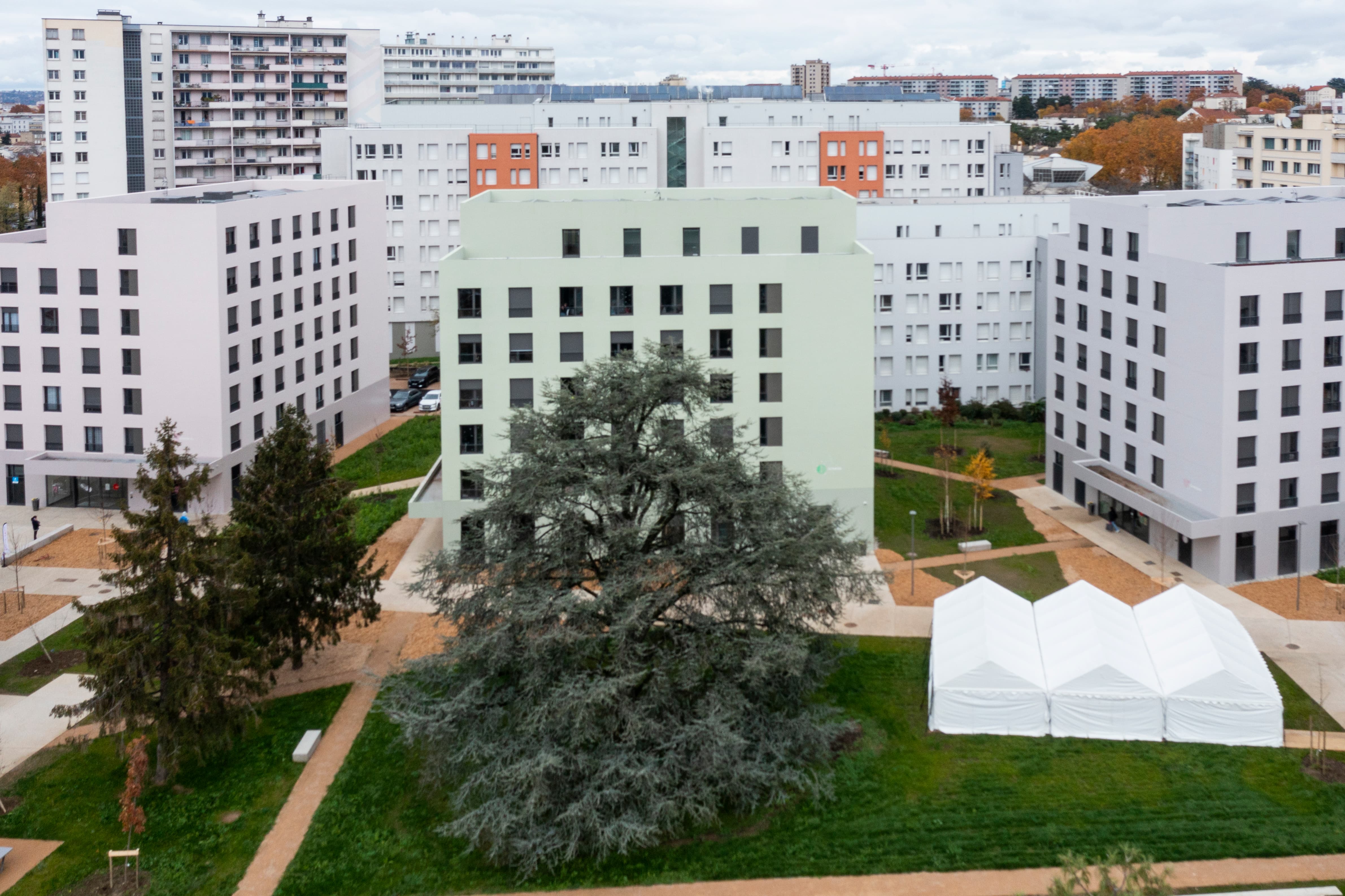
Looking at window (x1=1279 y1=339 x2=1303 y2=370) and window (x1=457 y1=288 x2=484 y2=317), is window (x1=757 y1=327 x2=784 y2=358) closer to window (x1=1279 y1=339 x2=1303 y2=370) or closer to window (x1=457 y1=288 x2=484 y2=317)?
window (x1=457 y1=288 x2=484 y2=317)

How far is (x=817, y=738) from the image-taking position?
103ft

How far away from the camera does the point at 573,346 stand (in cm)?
4675

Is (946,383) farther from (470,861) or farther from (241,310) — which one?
(470,861)

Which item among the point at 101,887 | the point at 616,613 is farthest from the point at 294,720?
the point at 616,613

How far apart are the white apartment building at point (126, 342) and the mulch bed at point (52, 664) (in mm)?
13719

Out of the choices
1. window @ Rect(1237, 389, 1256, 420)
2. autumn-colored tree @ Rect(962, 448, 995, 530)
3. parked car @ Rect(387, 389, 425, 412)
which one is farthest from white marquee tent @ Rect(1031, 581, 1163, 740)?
parked car @ Rect(387, 389, 425, 412)

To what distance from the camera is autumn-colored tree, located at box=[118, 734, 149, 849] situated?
29.6 metres

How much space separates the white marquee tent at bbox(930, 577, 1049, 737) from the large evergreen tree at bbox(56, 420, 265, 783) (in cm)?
1889

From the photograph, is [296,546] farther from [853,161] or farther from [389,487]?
[853,161]

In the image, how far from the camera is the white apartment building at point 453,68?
562ft

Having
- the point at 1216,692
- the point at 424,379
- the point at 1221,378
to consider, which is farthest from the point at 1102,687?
the point at 424,379

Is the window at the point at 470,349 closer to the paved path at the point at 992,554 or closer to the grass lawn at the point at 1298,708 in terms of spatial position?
the paved path at the point at 992,554

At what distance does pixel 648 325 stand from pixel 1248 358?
2137cm

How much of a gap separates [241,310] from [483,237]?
48.5ft
